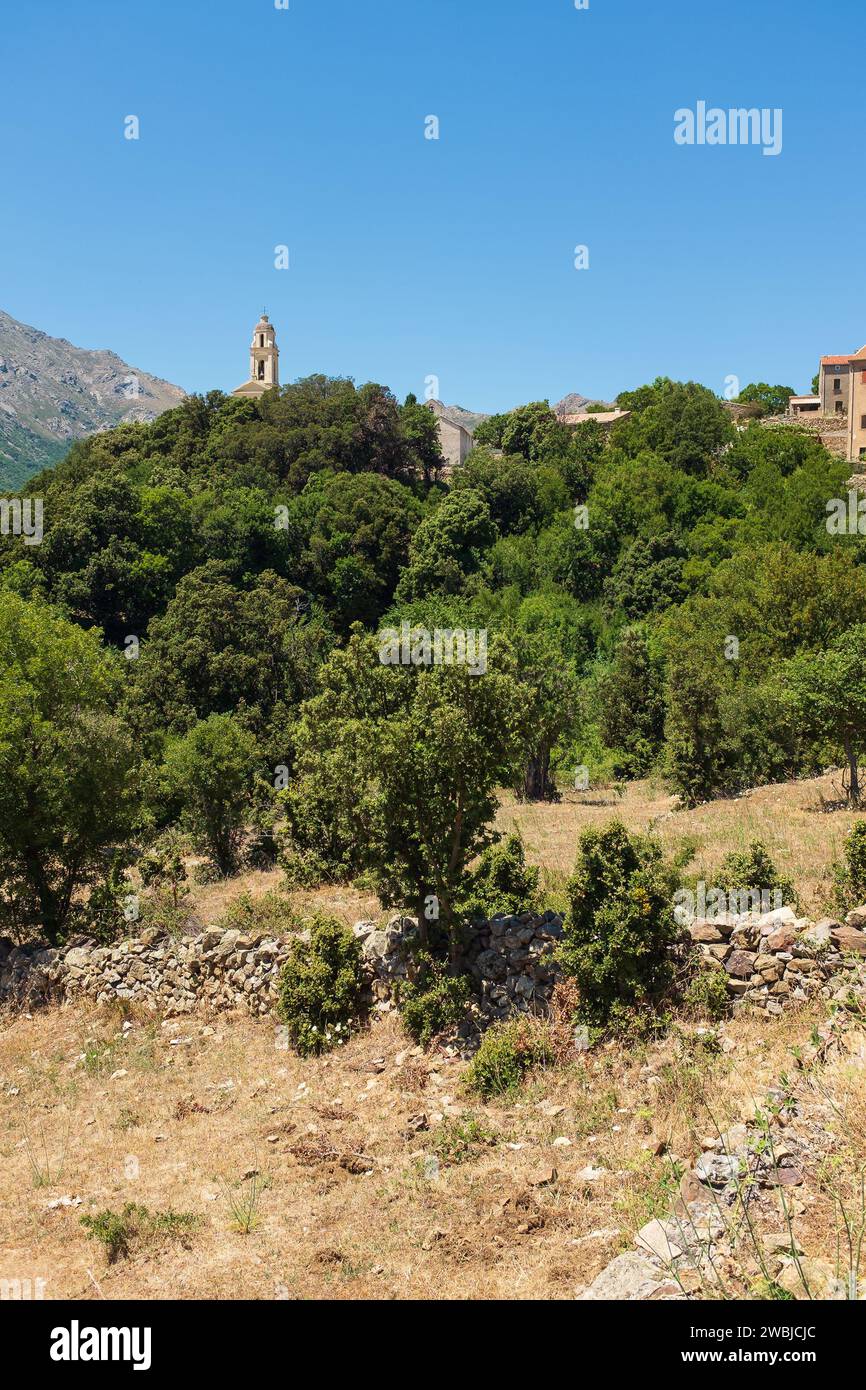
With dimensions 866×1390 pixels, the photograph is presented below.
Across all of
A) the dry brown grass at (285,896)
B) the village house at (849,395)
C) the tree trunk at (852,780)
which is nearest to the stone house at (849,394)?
the village house at (849,395)

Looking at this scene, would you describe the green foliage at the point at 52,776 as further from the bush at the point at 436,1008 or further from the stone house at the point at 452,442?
the stone house at the point at 452,442

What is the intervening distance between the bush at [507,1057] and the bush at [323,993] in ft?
7.34

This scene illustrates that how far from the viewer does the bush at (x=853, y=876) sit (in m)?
12.6

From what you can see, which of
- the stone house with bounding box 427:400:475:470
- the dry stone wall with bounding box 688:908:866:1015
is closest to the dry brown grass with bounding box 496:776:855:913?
the dry stone wall with bounding box 688:908:866:1015

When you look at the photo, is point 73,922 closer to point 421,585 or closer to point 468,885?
point 468,885

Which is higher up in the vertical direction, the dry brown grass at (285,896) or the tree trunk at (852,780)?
the tree trunk at (852,780)

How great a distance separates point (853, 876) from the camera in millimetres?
12883

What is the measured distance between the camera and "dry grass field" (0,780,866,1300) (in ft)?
25.2

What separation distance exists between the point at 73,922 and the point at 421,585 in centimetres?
3421

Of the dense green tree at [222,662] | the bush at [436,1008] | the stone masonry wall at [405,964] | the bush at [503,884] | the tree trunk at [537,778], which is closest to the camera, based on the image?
the stone masonry wall at [405,964]

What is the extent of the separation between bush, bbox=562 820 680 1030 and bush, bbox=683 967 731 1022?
36 cm

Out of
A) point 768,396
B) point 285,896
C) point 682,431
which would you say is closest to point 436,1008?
point 285,896
